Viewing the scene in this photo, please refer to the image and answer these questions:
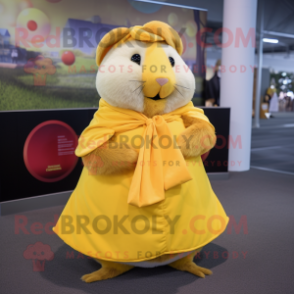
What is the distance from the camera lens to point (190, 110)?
6.62ft

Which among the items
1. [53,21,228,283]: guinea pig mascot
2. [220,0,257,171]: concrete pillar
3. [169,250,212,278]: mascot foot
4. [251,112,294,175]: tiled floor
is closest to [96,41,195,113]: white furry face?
[53,21,228,283]: guinea pig mascot

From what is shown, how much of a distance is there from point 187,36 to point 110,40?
353 cm

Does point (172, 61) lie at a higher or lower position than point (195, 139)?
higher

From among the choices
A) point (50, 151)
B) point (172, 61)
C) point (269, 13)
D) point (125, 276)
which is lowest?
point (125, 276)

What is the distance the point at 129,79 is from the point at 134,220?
0.69 metres

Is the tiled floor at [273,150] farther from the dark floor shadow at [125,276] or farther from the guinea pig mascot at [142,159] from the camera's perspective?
the guinea pig mascot at [142,159]

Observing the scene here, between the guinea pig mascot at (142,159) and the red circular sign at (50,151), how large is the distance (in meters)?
1.39

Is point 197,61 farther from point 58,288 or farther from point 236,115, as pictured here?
point 58,288

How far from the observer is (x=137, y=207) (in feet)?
5.86

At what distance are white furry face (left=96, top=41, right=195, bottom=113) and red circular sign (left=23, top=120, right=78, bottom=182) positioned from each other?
1518mm

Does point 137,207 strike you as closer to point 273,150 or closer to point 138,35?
point 138,35

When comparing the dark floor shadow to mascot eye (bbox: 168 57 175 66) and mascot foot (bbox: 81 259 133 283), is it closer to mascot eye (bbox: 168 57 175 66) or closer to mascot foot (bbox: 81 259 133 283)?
mascot foot (bbox: 81 259 133 283)

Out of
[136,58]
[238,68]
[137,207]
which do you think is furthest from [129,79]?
[238,68]

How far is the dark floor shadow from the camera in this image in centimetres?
191
